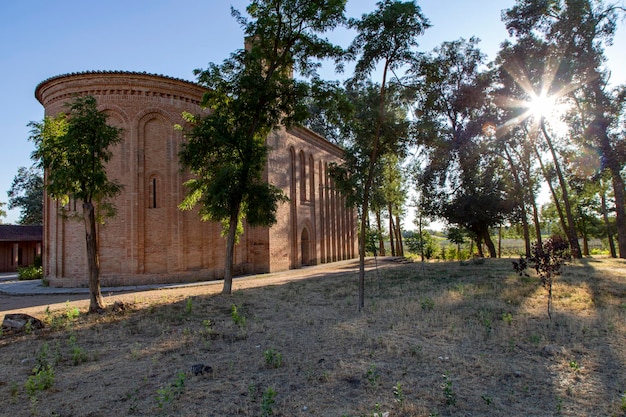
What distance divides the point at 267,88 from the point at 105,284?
480 inches

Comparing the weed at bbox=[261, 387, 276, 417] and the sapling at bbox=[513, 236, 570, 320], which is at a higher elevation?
the sapling at bbox=[513, 236, 570, 320]

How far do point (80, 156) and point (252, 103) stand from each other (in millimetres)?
5165

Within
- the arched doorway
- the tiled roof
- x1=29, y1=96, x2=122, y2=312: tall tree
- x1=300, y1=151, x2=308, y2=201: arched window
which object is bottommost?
the arched doorway

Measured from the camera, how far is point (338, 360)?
225 inches

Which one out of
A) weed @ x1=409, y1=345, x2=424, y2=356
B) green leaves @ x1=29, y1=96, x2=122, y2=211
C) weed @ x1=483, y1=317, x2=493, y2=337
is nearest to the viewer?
weed @ x1=409, y1=345, x2=424, y2=356

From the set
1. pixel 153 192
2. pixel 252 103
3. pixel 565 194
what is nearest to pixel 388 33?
pixel 252 103

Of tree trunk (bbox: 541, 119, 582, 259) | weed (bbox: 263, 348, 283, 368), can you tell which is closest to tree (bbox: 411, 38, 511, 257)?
tree trunk (bbox: 541, 119, 582, 259)

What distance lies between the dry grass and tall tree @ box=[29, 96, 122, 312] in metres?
2.72

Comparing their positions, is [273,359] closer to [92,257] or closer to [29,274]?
[92,257]

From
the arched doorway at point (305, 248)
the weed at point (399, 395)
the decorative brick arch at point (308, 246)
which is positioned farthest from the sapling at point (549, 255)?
the arched doorway at point (305, 248)

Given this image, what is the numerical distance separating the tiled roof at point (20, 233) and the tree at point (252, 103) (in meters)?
23.5

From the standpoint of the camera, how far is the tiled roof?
1100 inches

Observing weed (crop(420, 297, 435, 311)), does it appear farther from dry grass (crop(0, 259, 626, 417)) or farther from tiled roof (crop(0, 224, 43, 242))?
tiled roof (crop(0, 224, 43, 242))

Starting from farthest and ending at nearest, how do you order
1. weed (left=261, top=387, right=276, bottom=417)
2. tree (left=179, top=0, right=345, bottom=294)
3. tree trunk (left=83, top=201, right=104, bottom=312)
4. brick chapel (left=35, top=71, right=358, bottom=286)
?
brick chapel (left=35, top=71, right=358, bottom=286), tree (left=179, top=0, right=345, bottom=294), tree trunk (left=83, top=201, right=104, bottom=312), weed (left=261, top=387, right=276, bottom=417)
